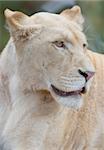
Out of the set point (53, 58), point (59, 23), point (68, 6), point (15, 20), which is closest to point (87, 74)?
point (53, 58)

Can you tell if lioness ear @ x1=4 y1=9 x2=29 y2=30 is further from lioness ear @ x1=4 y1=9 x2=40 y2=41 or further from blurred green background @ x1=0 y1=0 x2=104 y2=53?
blurred green background @ x1=0 y1=0 x2=104 y2=53

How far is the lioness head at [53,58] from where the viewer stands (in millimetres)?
3416

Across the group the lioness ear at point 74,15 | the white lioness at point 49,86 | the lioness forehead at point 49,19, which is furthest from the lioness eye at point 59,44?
the lioness ear at point 74,15

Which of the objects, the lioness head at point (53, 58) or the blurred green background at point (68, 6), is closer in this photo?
the lioness head at point (53, 58)

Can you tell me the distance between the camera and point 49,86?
346cm

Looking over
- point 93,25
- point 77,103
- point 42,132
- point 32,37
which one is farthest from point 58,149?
point 93,25

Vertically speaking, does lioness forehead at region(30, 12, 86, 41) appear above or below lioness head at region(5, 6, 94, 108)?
above

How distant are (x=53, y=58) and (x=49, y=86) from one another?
0.14m

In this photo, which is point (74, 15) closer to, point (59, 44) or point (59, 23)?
A: point (59, 23)

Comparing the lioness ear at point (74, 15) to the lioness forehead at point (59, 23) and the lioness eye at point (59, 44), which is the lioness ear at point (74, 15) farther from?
the lioness eye at point (59, 44)

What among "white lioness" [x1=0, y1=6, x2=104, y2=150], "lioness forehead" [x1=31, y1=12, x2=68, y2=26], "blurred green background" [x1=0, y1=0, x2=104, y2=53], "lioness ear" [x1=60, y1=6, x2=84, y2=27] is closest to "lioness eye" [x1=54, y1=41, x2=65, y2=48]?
"white lioness" [x1=0, y1=6, x2=104, y2=150]

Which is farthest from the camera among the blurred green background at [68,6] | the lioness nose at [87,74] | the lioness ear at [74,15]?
the blurred green background at [68,6]

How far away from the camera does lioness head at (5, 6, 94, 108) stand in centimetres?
342

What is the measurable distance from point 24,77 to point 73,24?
359mm
